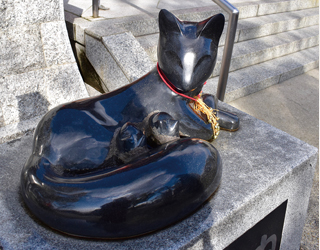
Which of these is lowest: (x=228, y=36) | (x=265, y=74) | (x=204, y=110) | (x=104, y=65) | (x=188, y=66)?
(x=265, y=74)

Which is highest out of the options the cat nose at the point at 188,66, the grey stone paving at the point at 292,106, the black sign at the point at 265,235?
the cat nose at the point at 188,66

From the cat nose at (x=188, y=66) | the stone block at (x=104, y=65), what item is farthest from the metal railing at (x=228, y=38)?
the cat nose at (x=188, y=66)

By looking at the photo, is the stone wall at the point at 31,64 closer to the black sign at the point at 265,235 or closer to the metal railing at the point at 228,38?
the metal railing at the point at 228,38

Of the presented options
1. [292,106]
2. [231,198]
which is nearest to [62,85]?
[231,198]

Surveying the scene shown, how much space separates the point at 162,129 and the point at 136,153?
0.54 feet

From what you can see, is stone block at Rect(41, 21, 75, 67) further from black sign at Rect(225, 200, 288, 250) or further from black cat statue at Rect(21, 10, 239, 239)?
black sign at Rect(225, 200, 288, 250)

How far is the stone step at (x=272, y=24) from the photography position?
4.75 metres

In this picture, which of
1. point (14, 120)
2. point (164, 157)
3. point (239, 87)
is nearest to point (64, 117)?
point (164, 157)

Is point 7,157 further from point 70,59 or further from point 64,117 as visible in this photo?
point 70,59

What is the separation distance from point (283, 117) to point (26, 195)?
341 centimetres

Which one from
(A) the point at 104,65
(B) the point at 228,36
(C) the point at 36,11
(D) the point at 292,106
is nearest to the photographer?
(C) the point at 36,11

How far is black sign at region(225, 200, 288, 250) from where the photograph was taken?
5.88 feet

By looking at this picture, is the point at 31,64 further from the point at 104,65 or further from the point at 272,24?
the point at 272,24

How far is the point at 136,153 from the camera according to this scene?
4.78ft
